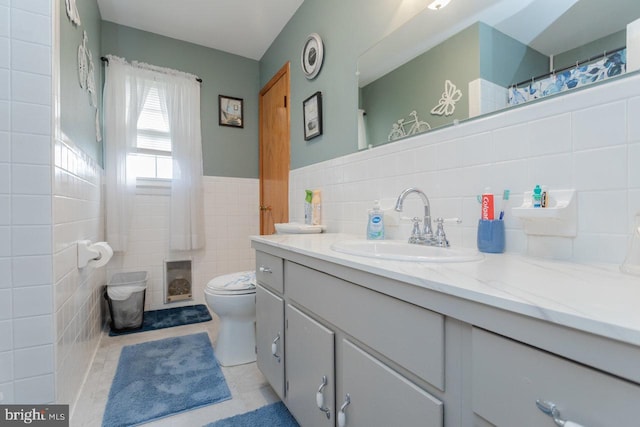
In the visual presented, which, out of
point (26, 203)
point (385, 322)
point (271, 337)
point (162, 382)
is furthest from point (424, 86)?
point (162, 382)

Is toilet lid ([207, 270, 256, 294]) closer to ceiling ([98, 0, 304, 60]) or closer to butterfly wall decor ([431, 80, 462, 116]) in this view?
butterfly wall decor ([431, 80, 462, 116])

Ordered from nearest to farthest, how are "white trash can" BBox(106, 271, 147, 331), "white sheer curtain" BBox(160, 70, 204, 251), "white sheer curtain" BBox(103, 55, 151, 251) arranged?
"white trash can" BBox(106, 271, 147, 331) → "white sheer curtain" BBox(103, 55, 151, 251) → "white sheer curtain" BBox(160, 70, 204, 251)

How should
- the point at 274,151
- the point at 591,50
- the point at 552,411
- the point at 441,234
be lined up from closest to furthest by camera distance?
the point at 552,411, the point at 591,50, the point at 441,234, the point at 274,151

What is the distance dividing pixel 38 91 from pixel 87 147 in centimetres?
84

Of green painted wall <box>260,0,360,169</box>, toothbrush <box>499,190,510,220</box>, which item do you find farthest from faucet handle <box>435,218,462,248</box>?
green painted wall <box>260,0,360,169</box>

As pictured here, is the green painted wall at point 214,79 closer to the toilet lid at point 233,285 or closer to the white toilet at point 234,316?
the toilet lid at point 233,285

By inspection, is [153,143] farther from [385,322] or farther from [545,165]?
[545,165]

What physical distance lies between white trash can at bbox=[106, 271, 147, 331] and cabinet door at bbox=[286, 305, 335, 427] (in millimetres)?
1685

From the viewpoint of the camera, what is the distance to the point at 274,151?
9.21 feet

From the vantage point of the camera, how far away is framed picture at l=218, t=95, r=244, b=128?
299 centimetres

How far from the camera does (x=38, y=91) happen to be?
1.06 metres

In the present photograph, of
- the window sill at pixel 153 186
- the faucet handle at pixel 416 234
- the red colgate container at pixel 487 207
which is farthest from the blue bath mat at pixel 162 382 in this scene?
the red colgate container at pixel 487 207

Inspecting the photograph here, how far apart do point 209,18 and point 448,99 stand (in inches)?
90.4

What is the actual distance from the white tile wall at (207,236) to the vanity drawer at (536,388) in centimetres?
279
